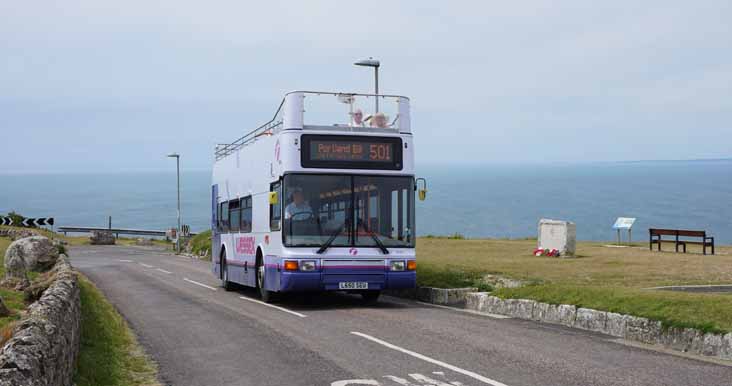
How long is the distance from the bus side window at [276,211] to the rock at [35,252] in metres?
10.7

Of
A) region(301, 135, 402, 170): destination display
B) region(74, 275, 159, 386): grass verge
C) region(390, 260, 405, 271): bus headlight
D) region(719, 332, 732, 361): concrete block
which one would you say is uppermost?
region(301, 135, 402, 170): destination display

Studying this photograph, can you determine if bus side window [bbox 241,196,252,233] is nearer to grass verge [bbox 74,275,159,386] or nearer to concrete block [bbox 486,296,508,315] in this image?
grass verge [bbox 74,275,159,386]

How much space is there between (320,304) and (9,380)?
1340 centimetres

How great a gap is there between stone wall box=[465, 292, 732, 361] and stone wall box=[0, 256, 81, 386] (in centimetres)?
756

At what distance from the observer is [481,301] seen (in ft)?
57.1

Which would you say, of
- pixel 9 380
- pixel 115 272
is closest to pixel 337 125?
pixel 9 380

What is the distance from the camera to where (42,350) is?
22.1 feet

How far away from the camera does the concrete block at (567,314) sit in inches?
559

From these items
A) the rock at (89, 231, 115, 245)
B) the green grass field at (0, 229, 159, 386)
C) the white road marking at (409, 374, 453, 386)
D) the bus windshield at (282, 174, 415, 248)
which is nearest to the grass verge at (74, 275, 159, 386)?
the green grass field at (0, 229, 159, 386)

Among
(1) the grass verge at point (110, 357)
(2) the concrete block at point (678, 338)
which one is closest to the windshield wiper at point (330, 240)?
(1) the grass verge at point (110, 357)

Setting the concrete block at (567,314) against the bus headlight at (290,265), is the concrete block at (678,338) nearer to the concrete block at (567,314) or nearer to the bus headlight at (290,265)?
the concrete block at (567,314)

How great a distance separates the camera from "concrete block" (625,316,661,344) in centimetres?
1209

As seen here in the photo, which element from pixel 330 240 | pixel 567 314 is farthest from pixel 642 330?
pixel 330 240

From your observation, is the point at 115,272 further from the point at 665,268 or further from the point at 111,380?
the point at 111,380
